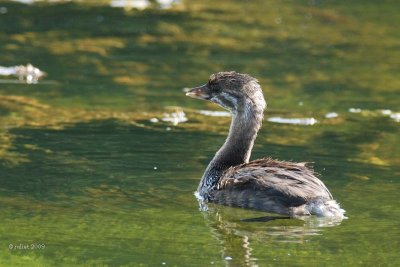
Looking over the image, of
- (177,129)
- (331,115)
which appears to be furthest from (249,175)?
(331,115)

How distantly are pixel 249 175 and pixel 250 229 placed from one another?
3.09ft

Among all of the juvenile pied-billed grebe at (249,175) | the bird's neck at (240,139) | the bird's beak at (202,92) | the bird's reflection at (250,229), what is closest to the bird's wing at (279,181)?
the juvenile pied-billed grebe at (249,175)

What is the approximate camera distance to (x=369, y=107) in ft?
57.7

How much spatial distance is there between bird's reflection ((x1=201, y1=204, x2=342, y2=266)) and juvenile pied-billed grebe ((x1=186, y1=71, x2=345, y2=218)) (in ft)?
0.34

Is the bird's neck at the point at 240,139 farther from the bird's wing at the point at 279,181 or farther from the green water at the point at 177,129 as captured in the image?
the bird's wing at the point at 279,181

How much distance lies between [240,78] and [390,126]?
13.3ft

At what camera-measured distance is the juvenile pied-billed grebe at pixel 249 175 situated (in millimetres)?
11141

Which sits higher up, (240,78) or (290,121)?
(240,78)

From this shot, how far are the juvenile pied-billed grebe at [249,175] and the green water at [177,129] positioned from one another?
0.18 metres

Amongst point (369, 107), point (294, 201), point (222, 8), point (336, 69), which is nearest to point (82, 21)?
point (222, 8)

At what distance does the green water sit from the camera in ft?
33.8

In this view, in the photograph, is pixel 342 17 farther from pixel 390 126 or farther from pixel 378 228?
pixel 378 228

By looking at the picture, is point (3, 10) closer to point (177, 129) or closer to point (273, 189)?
point (177, 129)

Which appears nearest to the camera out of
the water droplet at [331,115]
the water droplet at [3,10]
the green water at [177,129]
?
the green water at [177,129]
